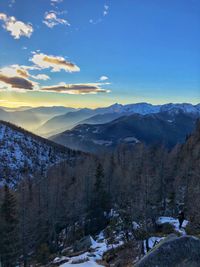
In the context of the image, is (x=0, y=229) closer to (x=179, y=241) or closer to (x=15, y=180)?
(x=179, y=241)

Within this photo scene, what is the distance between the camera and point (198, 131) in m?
143

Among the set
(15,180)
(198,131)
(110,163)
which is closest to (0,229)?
(110,163)

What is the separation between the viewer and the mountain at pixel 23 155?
464 feet

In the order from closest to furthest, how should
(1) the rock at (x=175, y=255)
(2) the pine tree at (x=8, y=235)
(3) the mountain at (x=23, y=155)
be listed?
(1) the rock at (x=175, y=255) → (2) the pine tree at (x=8, y=235) → (3) the mountain at (x=23, y=155)

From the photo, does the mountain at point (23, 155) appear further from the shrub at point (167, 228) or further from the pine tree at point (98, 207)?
the shrub at point (167, 228)

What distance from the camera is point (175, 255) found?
30.9 feet

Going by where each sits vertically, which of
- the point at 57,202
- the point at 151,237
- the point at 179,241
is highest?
the point at 179,241

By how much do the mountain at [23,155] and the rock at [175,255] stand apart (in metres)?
127

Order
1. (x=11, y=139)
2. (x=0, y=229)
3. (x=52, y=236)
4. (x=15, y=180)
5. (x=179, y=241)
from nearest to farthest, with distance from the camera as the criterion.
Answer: (x=179, y=241), (x=0, y=229), (x=52, y=236), (x=15, y=180), (x=11, y=139)

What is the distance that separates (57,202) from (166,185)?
106 feet

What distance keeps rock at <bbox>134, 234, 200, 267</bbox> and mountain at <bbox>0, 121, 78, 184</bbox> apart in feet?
417

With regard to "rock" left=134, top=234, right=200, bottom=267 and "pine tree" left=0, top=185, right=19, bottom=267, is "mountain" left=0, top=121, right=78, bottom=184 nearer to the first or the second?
"pine tree" left=0, top=185, right=19, bottom=267

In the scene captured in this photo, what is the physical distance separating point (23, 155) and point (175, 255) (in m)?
154

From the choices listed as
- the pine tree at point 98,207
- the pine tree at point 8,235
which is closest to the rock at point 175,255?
the pine tree at point 8,235
